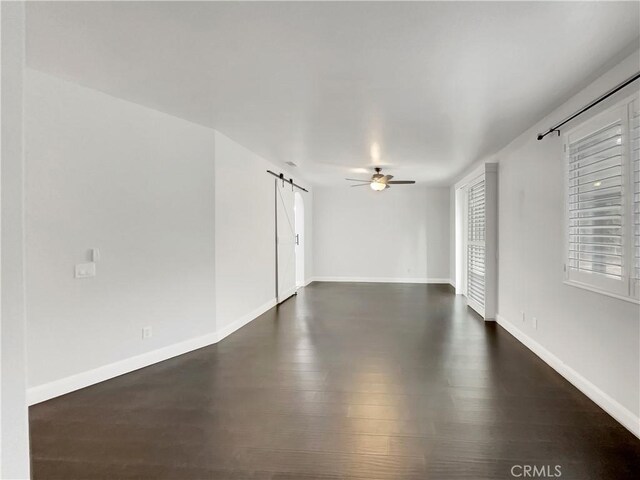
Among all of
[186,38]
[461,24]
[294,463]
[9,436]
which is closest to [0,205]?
[9,436]

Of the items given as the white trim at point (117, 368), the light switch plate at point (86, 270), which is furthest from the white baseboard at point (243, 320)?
the light switch plate at point (86, 270)

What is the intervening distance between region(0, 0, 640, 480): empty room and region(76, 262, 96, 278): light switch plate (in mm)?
18

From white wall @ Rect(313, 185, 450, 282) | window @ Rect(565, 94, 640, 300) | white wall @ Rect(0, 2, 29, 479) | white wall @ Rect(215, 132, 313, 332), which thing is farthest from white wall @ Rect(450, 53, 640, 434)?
white wall @ Rect(313, 185, 450, 282)

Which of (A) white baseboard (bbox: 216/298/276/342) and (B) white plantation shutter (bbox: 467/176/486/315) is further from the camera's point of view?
(B) white plantation shutter (bbox: 467/176/486/315)

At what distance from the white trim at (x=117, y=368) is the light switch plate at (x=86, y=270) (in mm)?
854

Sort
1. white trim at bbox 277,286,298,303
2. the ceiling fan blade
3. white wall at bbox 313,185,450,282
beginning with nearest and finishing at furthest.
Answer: the ceiling fan blade
white trim at bbox 277,286,298,303
white wall at bbox 313,185,450,282

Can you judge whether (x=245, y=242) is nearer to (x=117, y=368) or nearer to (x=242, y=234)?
(x=242, y=234)

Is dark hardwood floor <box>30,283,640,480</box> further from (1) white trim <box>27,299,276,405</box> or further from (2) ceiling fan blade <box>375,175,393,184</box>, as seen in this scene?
(2) ceiling fan blade <box>375,175,393,184</box>

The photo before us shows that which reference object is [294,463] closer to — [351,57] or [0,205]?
[0,205]

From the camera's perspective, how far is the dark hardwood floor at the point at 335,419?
1.99m

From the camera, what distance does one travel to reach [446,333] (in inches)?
182

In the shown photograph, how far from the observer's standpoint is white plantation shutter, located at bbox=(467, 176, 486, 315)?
5.60 m

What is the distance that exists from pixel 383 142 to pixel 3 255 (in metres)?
4.29

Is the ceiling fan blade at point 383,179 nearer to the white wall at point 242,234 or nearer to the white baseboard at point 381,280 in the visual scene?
the white wall at point 242,234
